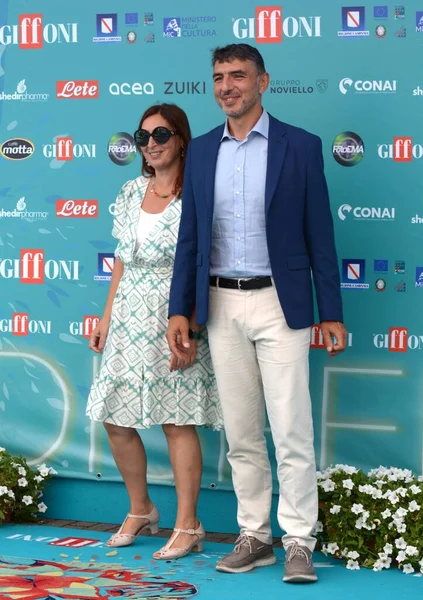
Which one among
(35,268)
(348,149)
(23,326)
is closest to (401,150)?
(348,149)

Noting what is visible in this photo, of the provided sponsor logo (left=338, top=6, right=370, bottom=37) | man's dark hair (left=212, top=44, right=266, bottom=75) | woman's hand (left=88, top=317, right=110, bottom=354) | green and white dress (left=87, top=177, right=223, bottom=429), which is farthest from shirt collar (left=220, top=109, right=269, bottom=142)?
woman's hand (left=88, top=317, right=110, bottom=354)

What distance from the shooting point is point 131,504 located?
4812mm

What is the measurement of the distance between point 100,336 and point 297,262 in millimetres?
1042

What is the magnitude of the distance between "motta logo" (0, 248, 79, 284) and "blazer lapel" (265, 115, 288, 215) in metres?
1.42

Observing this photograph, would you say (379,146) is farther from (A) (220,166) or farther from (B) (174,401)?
(B) (174,401)

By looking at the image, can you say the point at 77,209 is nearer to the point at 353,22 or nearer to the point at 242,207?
the point at 242,207

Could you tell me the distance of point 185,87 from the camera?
16.8 ft

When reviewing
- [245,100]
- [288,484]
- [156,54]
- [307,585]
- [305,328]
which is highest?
[156,54]

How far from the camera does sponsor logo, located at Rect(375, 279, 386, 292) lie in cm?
489

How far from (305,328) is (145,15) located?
180cm

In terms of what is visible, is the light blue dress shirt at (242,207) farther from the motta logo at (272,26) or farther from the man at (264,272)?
the motta logo at (272,26)

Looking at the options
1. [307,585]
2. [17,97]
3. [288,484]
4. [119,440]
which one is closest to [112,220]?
[17,97]

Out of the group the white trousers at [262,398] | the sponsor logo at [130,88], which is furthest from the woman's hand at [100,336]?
the sponsor logo at [130,88]

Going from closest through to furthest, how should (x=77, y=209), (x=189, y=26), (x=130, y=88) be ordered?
(x=189, y=26), (x=130, y=88), (x=77, y=209)
